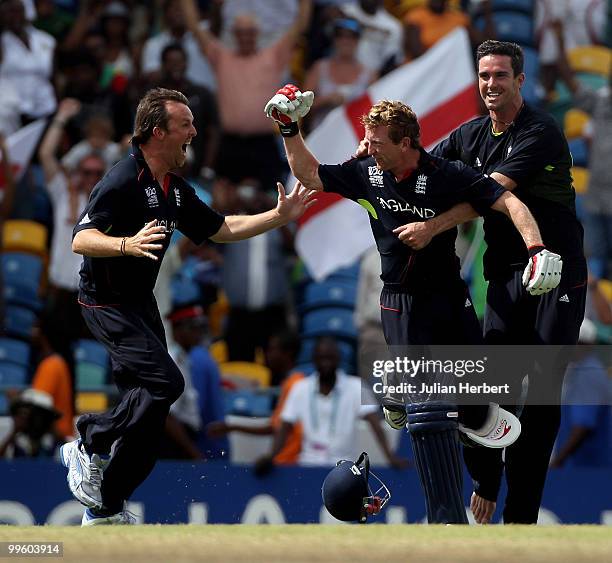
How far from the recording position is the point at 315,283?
13609mm

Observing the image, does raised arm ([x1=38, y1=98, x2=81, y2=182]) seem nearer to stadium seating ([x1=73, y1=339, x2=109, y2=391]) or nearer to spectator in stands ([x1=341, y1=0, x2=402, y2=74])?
stadium seating ([x1=73, y1=339, x2=109, y2=391])

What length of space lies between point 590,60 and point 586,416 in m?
5.84

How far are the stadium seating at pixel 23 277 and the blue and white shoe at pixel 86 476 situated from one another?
5.65 m

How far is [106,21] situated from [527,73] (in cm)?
443

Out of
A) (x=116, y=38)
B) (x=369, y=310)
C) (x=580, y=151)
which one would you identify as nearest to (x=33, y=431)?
A: (x=369, y=310)

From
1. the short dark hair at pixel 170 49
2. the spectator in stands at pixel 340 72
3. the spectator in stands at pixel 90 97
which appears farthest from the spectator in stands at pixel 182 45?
the spectator in stands at pixel 340 72

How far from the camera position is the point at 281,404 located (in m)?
11.7

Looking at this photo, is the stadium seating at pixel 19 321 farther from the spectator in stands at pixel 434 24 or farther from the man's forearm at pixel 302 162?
the man's forearm at pixel 302 162

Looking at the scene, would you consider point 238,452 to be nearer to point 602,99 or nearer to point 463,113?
point 463,113

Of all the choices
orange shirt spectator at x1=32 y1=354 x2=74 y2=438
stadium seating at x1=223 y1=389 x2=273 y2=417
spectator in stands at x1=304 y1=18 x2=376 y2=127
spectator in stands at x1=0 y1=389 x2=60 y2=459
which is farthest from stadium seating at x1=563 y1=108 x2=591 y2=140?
spectator in stands at x1=0 y1=389 x2=60 y2=459

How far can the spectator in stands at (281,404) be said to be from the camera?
11.5 m

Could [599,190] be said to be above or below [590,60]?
below

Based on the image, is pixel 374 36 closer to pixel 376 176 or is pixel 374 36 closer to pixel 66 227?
pixel 66 227

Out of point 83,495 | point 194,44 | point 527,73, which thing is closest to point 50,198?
point 194,44
